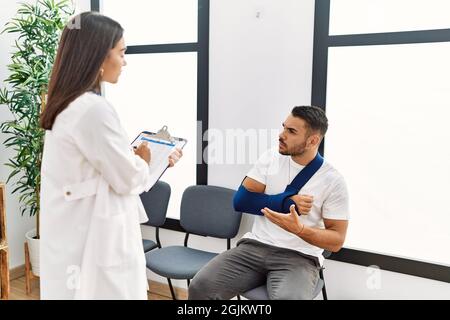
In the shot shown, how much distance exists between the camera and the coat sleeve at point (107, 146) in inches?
49.8

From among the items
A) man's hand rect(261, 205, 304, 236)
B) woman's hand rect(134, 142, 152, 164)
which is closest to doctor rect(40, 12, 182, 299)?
Answer: woman's hand rect(134, 142, 152, 164)

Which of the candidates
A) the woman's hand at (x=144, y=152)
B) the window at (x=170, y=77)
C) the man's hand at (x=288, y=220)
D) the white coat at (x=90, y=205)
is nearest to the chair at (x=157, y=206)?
the window at (x=170, y=77)

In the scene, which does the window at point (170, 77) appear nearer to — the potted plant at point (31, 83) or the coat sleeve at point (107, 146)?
the potted plant at point (31, 83)

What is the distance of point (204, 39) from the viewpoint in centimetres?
270

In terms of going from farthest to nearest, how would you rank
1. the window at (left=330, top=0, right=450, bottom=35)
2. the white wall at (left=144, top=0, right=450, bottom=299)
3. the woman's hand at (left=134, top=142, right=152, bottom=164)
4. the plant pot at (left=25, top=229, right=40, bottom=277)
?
the plant pot at (left=25, top=229, right=40, bottom=277)
the white wall at (left=144, top=0, right=450, bottom=299)
the window at (left=330, top=0, right=450, bottom=35)
the woman's hand at (left=134, top=142, right=152, bottom=164)

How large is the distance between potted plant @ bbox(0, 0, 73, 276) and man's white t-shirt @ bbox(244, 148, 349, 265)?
4.98 feet

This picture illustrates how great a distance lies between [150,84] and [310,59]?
4.20 ft

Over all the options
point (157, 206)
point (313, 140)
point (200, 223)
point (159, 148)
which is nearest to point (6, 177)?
point (157, 206)

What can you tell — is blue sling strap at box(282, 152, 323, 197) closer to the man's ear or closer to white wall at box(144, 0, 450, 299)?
the man's ear

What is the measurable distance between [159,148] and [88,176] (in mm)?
399

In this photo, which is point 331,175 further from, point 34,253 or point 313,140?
point 34,253

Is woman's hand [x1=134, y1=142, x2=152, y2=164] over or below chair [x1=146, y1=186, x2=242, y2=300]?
over

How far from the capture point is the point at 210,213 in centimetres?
260

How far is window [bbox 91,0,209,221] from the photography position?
2.78 m
